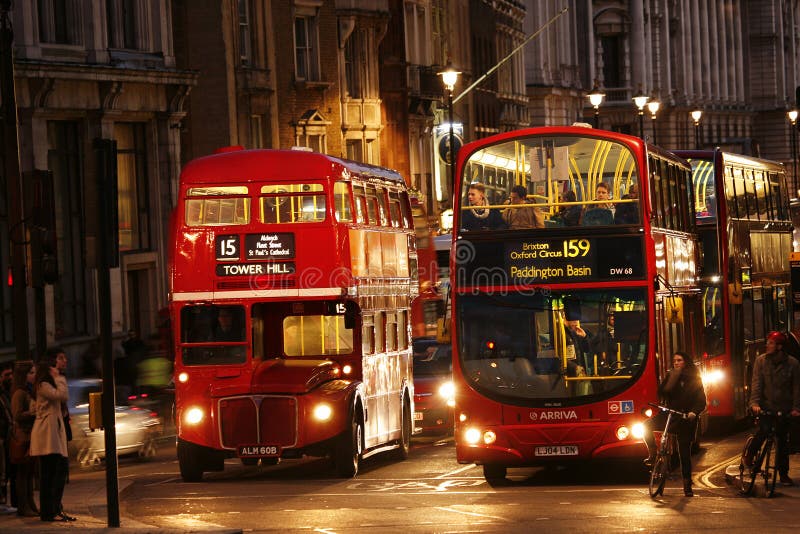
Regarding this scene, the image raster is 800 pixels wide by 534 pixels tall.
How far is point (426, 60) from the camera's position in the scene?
68.9 metres

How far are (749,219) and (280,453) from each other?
12726 millimetres

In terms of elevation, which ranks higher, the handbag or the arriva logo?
the handbag

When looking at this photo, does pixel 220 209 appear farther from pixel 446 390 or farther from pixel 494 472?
pixel 446 390

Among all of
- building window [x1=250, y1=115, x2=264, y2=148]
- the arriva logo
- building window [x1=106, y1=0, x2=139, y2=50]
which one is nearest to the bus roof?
the arriva logo

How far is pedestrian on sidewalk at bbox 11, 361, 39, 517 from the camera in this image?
21.1 metres

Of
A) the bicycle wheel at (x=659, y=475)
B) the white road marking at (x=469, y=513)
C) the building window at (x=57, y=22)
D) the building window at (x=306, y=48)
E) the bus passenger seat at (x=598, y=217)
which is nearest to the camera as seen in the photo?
the white road marking at (x=469, y=513)

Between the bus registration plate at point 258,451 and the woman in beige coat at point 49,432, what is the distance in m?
5.50

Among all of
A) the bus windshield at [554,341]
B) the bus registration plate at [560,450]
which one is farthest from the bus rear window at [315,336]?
the bus registration plate at [560,450]

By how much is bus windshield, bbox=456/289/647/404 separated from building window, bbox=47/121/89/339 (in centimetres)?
1682

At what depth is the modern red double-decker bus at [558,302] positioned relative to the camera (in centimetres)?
2438

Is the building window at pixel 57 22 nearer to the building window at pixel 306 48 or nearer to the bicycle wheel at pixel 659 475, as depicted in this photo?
the building window at pixel 306 48

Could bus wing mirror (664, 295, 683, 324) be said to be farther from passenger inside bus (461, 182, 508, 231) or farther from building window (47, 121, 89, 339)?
building window (47, 121, 89, 339)

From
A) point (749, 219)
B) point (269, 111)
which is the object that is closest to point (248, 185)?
point (749, 219)

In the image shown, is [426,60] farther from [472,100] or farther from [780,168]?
[780,168]
